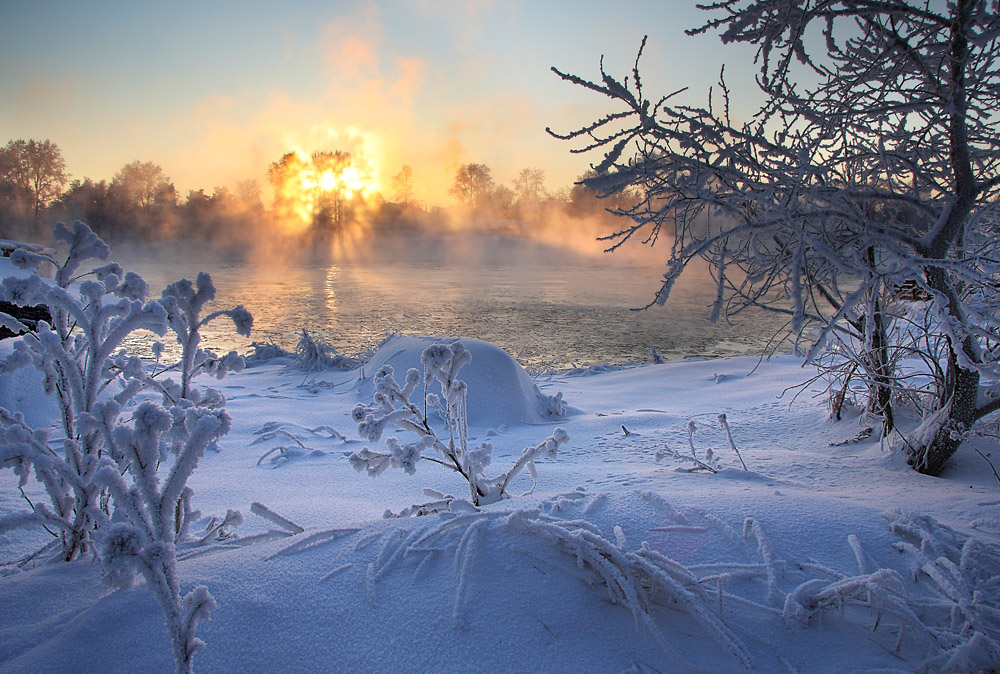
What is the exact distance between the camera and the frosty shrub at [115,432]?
854 millimetres

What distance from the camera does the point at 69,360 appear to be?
1392 millimetres

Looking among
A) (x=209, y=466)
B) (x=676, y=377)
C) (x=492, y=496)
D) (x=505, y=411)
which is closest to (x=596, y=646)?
(x=492, y=496)

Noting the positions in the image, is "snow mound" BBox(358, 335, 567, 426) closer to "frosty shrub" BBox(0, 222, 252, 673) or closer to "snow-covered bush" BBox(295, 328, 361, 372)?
"snow-covered bush" BBox(295, 328, 361, 372)

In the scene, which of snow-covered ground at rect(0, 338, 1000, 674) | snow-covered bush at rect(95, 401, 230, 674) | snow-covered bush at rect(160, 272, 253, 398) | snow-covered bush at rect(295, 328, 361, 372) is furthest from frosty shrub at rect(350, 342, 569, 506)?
snow-covered bush at rect(295, 328, 361, 372)

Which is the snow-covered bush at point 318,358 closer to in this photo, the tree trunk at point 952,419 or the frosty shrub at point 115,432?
the frosty shrub at point 115,432

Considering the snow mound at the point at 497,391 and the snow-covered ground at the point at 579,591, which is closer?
the snow-covered ground at the point at 579,591

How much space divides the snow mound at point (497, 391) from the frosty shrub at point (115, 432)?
289cm

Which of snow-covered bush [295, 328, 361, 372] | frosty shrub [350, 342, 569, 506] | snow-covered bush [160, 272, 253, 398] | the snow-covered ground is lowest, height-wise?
snow-covered bush [295, 328, 361, 372]

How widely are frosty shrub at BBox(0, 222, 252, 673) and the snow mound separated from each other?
2.89 metres

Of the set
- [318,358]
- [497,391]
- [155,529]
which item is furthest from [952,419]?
[318,358]

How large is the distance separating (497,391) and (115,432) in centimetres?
387

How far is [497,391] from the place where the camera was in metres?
4.64

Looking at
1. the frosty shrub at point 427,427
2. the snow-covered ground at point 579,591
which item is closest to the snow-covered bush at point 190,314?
the frosty shrub at point 427,427

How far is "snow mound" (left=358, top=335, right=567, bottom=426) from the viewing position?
14.6 ft
